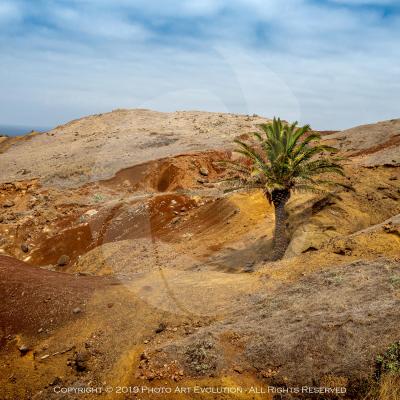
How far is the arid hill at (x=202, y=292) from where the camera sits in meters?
8.77

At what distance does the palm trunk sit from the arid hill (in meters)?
0.59

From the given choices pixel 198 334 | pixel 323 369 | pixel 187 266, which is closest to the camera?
pixel 323 369

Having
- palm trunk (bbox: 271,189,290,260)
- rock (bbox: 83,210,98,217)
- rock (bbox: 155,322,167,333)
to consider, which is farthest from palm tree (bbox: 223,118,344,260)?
rock (bbox: 83,210,98,217)

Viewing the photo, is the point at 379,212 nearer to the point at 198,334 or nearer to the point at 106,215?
the point at 198,334

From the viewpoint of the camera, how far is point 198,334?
1011cm

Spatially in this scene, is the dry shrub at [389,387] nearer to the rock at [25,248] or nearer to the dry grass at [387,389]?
the dry grass at [387,389]

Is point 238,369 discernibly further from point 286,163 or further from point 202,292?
point 286,163

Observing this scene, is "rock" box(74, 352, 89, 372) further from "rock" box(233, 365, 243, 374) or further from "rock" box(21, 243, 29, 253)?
"rock" box(21, 243, 29, 253)

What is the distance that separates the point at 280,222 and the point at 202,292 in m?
5.25

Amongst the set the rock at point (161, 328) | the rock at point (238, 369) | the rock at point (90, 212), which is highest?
the rock at point (90, 212)

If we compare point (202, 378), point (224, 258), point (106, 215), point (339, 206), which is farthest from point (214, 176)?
point (202, 378)

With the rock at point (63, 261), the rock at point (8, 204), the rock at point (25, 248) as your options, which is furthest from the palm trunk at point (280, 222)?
the rock at point (8, 204)

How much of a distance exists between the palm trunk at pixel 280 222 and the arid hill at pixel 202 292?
1.93 feet

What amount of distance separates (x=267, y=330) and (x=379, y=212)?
990cm
